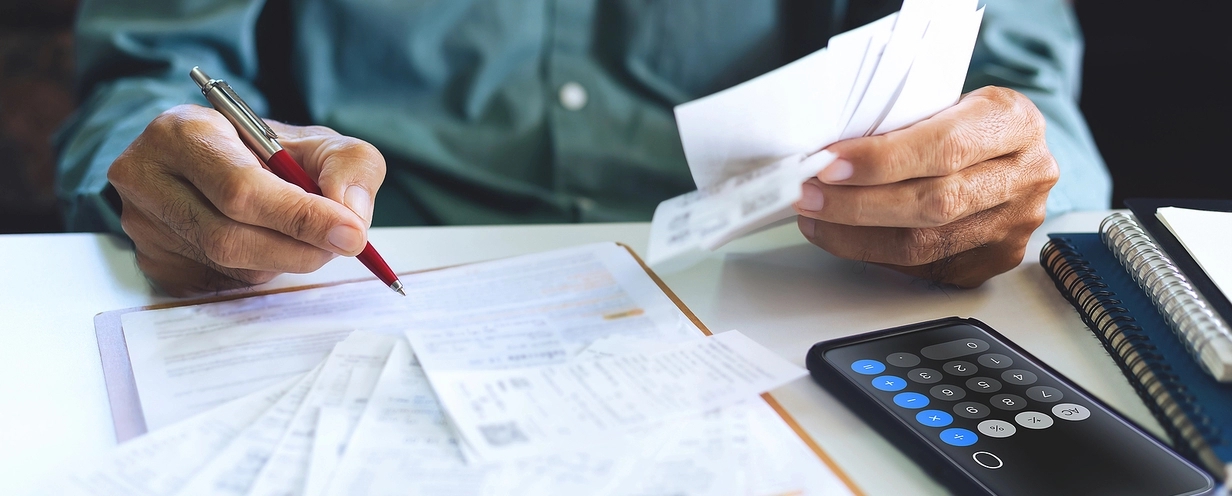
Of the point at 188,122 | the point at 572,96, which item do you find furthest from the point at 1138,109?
the point at 188,122

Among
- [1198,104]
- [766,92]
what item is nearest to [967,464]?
[766,92]

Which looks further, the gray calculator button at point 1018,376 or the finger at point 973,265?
the finger at point 973,265

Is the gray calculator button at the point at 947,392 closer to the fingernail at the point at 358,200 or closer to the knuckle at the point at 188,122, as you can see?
the fingernail at the point at 358,200

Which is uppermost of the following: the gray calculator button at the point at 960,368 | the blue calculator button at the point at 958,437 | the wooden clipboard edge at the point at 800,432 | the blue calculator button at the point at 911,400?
the blue calculator button at the point at 958,437

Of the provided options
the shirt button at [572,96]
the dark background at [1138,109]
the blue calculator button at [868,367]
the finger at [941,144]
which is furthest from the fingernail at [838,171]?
the dark background at [1138,109]

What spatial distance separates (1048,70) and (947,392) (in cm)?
62

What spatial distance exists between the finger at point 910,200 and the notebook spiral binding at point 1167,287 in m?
0.09

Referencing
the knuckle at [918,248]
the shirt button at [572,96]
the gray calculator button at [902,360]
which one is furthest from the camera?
the shirt button at [572,96]

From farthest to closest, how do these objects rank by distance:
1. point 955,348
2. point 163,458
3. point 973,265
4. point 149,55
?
point 149,55 < point 973,265 < point 955,348 < point 163,458

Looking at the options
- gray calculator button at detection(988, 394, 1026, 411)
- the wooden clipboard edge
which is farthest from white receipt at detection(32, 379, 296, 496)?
gray calculator button at detection(988, 394, 1026, 411)

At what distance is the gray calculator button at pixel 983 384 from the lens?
41 cm

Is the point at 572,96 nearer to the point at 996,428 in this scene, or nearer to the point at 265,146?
the point at 265,146

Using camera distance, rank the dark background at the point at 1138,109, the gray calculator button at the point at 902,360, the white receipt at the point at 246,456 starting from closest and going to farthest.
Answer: the white receipt at the point at 246,456, the gray calculator button at the point at 902,360, the dark background at the point at 1138,109

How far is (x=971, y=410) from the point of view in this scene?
391 millimetres
